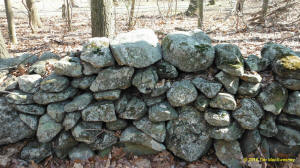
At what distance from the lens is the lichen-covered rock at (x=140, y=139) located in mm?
3445

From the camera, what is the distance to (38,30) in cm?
909

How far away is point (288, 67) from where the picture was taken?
310 cm

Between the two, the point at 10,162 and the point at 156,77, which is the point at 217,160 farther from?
the point at 10,162

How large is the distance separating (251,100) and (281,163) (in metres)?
1.11

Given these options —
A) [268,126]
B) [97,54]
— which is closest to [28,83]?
[97,54]

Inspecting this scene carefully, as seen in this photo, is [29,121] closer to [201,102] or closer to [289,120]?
[201,102]

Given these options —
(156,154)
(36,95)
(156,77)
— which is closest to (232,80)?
(156,77)

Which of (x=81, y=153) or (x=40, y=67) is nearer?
(x=81, y=153)

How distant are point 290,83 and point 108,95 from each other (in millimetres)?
2864

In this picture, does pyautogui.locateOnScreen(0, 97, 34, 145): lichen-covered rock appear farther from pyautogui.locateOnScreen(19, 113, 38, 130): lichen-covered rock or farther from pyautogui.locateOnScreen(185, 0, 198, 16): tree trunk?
pyautogui.locateOnScreen(185, 0, 198, 16): tree trunk

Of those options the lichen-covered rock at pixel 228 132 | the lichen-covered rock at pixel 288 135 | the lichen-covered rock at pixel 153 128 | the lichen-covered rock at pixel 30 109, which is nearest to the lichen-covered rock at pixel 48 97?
the lichen-covered rock at pixel 30 109

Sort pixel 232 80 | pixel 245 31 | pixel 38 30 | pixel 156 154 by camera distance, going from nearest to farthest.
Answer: pixel 232 80 < pixel 156 154 < pixel 245 31 < pixel 38 30

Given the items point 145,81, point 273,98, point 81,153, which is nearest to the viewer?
point 273,98

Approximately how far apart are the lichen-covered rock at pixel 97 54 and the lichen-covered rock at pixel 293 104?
2872 millimetres
